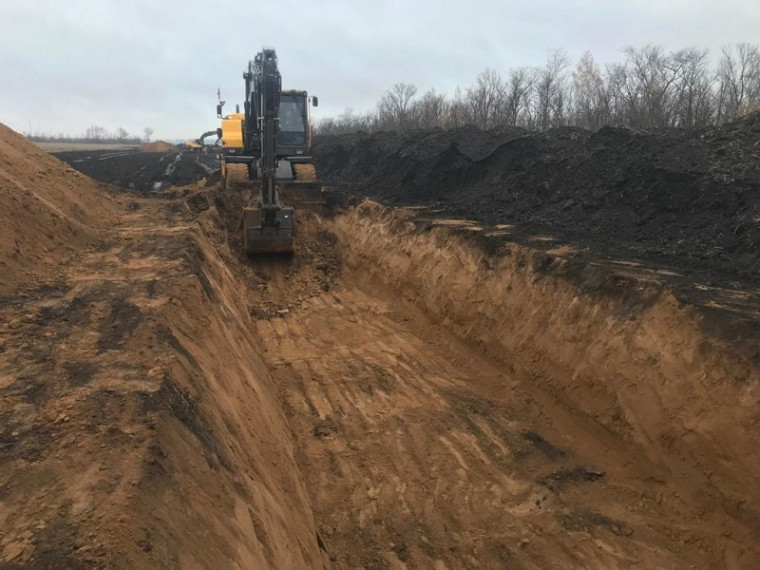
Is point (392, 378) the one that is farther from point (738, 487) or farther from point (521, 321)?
point (738, 487)

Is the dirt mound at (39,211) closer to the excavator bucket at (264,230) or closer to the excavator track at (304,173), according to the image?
the excavator bucket at (264,230)

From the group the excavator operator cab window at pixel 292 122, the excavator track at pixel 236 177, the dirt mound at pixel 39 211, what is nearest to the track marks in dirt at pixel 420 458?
the dirt mound at pixel 39 211

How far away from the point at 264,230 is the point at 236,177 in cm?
388

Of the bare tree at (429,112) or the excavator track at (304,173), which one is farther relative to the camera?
the bare tree at (429,112)

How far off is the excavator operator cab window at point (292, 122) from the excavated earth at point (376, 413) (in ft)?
24.8

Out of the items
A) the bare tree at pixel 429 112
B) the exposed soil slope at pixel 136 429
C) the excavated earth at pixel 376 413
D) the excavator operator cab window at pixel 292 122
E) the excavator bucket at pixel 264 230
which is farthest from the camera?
the bare tree at pixel 429 112

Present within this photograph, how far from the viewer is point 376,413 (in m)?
7.00

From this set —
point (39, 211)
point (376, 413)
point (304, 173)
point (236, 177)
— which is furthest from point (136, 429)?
point (304, 173)

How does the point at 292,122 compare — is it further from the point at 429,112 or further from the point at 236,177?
the point at 429,112

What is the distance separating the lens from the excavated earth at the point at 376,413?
3.08m

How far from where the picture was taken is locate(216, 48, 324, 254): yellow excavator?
1092 centimetres

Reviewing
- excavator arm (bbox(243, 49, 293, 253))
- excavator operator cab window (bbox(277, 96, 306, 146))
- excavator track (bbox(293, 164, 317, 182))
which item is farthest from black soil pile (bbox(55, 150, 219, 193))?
excavator arm (bbox(243, 49, 293, 253))

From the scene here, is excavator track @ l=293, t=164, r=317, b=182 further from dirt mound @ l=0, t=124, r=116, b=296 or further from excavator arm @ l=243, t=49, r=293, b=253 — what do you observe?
dirt mound @ l=0, t=124, r=116, b=296

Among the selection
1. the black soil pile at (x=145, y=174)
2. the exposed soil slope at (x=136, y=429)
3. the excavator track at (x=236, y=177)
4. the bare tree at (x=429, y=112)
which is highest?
the bare tree at (x=429, y=112)
